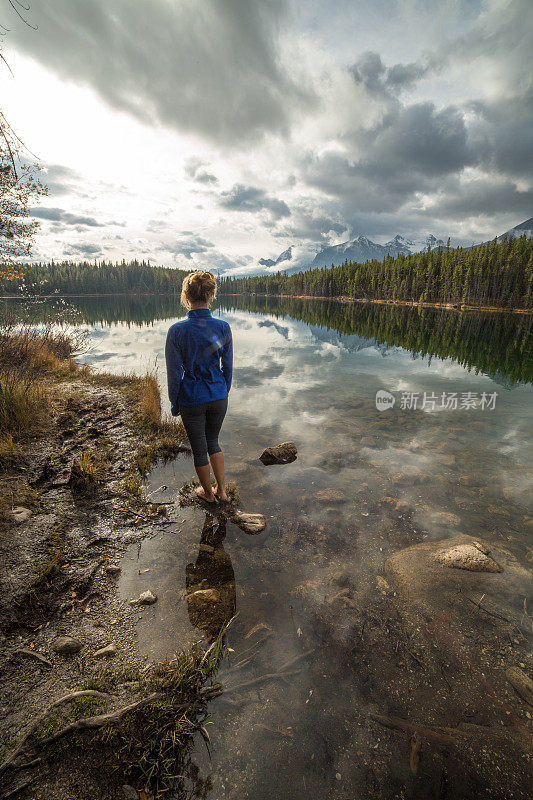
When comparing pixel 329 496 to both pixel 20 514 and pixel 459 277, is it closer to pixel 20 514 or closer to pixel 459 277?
pixel 20 514

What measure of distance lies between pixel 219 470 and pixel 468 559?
179 inches

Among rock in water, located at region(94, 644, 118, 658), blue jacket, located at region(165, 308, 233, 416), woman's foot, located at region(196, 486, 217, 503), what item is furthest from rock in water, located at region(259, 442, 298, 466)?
rock in water, located at region(94, 644, 118, 658)

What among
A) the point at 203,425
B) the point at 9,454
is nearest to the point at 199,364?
the point at 203,425

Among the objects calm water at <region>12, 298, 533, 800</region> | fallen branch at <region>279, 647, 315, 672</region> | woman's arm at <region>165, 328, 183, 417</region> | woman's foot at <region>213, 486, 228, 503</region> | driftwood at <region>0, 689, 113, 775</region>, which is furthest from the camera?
woman's foot at <region>213, 486, 228, 503</region>

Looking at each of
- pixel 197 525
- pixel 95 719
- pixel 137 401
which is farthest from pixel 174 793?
pixel 137 401

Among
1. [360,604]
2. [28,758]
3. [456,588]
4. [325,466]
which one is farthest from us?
[325,466]

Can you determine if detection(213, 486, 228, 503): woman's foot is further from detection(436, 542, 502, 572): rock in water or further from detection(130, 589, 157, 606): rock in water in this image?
detection(436, 542, 502, 572): rock in water

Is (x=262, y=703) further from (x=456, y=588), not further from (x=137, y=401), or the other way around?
(x=137, y=401)

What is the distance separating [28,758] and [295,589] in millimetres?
3081

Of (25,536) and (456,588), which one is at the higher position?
(25,536)

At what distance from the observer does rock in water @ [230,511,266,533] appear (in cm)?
568

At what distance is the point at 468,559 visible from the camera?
5.07m

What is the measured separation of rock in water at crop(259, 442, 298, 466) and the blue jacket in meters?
3.28

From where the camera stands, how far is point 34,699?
8.95ft
